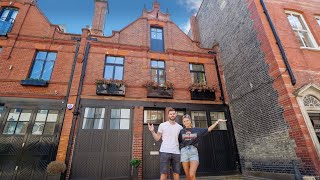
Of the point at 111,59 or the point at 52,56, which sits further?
the point at 111,59

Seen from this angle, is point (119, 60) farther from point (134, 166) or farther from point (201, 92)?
point (134, 166)

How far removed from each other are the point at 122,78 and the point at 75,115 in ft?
9.84

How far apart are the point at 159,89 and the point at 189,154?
575cm

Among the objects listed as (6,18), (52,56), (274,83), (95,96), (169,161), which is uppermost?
(6,18)

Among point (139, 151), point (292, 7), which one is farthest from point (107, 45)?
point (292, 7)

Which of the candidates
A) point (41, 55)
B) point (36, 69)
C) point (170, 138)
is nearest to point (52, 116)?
point (36, 69)

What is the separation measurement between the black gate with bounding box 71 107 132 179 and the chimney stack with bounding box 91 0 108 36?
597 cm

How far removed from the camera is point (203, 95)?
31.6 feet

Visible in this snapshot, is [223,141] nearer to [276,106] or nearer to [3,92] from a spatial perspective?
[276,106]

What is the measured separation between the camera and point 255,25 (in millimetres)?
8062

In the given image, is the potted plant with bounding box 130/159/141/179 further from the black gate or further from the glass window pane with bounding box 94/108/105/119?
the glass window pane with bounding box 94/108/105/119

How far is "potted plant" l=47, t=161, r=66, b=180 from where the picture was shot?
6.32 metres

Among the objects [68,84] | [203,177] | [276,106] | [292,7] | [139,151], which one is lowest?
[203,177]

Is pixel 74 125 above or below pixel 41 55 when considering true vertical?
below
